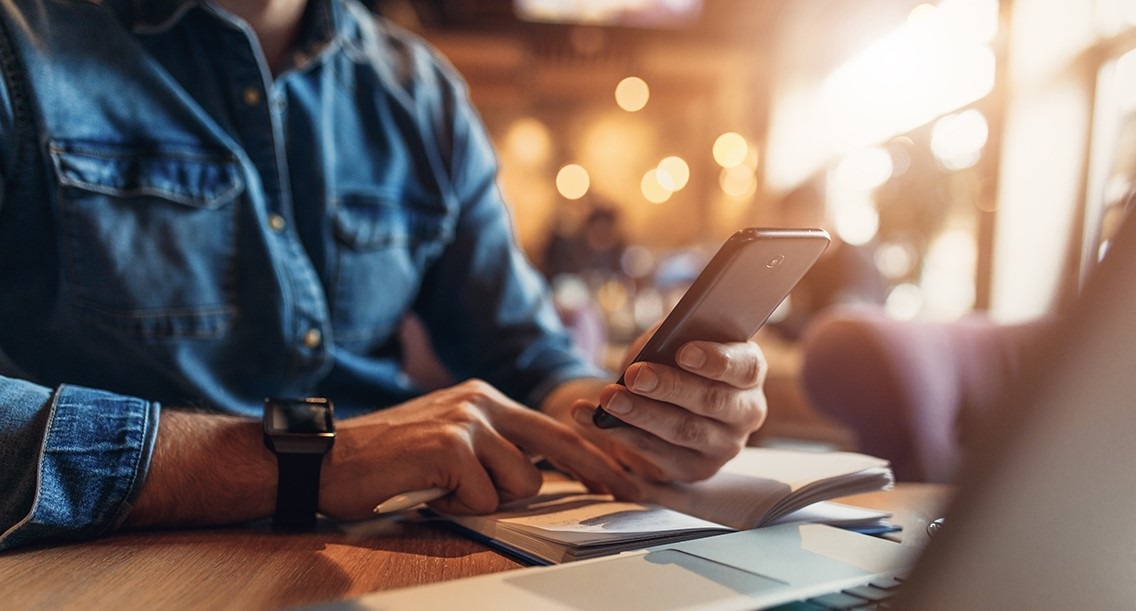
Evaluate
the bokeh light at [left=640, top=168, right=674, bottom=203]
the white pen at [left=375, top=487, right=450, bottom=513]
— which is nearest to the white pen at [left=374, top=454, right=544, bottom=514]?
the white pen at [left=375, top=487, right=450, bottom=513]

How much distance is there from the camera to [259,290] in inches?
36.7

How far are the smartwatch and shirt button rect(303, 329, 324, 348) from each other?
1.07ft

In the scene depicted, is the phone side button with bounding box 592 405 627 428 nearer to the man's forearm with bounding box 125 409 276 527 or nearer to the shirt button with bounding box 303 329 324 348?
the man's forearm with bounding box 125 409 276 527

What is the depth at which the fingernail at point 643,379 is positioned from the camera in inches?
22.8

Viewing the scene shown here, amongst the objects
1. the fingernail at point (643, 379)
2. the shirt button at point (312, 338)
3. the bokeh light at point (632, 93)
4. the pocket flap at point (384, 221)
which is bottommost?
the fingernail at point (643, 379)

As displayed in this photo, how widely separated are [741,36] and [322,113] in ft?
20.7

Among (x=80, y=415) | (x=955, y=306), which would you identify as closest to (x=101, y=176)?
(x=80, y=415)

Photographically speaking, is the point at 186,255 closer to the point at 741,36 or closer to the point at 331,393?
the point at 331,393

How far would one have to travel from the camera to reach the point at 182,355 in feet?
2.92

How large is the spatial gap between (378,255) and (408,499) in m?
0.54

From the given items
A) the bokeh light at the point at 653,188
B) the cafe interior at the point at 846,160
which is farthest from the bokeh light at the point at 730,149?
the bokeh light at the point at 653,188

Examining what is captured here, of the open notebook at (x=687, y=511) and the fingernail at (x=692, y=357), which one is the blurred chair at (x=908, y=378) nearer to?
the open notebook at (x=687, y=511)

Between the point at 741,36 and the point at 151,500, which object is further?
the point at 741,36

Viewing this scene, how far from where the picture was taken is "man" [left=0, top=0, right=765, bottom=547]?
0.62 metres
